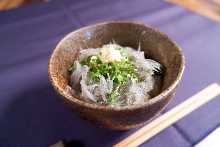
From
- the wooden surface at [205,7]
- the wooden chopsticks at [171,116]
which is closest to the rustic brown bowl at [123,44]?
the wooden chopsticks at [171,116]

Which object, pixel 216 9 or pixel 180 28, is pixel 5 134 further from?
pixel 216 9

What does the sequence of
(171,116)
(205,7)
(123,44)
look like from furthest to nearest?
(205,7)
(123,44)
(171,116)

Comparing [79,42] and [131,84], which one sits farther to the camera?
[79,42]

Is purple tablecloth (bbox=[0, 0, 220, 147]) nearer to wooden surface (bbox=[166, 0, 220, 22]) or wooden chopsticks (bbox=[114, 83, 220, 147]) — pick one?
wooden chopsticks (bbox=[114, 83, 220, 147])

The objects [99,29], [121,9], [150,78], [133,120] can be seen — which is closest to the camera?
Result: [133,120]

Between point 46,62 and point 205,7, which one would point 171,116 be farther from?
point 205,7

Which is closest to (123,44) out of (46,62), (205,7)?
(46,62)

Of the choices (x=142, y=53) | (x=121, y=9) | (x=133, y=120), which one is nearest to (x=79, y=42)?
(x=142, y=53)
